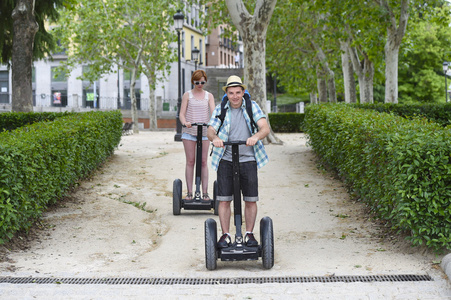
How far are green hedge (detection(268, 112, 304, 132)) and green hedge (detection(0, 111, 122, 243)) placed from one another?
21873 millimetres

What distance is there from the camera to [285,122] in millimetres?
34938

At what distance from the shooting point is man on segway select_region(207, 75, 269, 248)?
6758 mm

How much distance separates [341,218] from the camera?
961cm

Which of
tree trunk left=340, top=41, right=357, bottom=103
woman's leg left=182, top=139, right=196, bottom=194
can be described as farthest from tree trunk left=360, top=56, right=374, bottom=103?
woman's leg left=182, top=139, right=196, bottom=194

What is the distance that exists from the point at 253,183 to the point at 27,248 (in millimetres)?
2799

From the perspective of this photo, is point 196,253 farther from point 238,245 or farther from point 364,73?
point 364,73

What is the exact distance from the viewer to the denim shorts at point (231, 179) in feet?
22.2

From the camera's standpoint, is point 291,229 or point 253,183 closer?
point 253,183

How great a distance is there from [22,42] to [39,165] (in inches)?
437

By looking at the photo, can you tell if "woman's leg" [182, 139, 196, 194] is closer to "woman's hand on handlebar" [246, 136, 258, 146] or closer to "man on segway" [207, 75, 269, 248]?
"man on segway" [207, 75, 269, 248]

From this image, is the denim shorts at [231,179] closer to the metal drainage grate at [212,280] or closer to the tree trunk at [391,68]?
the metal drainage grate at [212,280]

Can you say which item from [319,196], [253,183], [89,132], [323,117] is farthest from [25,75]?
[253,183]

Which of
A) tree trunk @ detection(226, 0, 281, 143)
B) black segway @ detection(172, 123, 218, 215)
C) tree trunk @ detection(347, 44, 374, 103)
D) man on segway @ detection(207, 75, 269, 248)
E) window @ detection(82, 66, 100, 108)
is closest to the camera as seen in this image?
man on segway @ detection(207, 75, 269, 248)

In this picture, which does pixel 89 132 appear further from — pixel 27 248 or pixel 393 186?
pixel 393 186
